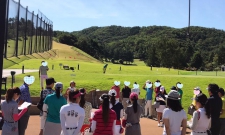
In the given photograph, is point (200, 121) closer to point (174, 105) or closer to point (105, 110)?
point (174, 105)

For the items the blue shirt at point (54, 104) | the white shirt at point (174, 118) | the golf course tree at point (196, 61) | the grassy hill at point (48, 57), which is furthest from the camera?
the golf course tree at point (196, 61)

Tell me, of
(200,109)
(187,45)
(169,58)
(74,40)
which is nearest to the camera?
(200,109)

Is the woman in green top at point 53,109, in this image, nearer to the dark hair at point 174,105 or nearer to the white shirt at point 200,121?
the dark hair at point 174,105

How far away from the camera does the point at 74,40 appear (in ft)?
450

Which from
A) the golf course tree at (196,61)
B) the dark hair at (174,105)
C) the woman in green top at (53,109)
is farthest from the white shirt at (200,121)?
the golf course tree at (196,61)

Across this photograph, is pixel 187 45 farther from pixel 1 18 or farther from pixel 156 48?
pixel 1 18

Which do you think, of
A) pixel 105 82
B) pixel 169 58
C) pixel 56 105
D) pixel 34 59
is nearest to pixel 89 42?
pixel 169 58

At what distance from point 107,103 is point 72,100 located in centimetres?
56

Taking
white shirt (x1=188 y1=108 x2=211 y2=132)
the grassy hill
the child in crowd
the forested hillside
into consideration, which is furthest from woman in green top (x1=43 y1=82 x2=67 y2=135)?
the forested hillside

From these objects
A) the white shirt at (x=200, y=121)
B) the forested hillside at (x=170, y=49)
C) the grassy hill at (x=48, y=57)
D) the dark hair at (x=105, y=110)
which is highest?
the forested hillside at (x=170, y=49)

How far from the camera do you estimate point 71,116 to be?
5.06 m

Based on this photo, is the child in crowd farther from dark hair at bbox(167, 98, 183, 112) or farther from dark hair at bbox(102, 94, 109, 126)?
dark hair at bbox(167, 98, 183, 112)

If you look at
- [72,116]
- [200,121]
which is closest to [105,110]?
[72,116]

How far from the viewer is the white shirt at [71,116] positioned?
5.04 metres
